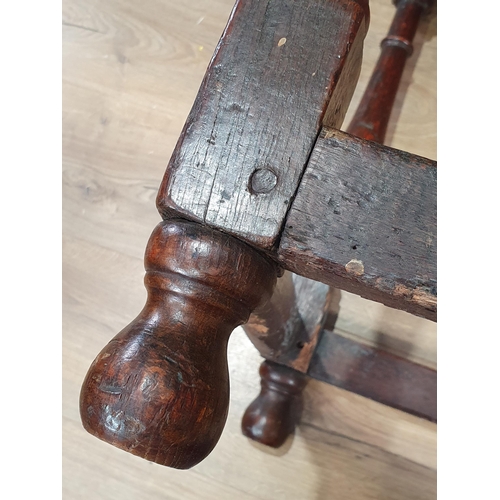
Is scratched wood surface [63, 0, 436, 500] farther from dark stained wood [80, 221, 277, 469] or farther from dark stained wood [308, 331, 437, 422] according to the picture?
dark stained wood [80, 221, 277, 469]

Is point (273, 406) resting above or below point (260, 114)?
below

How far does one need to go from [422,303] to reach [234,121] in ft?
0.64

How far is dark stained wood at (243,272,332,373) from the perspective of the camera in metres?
0.80

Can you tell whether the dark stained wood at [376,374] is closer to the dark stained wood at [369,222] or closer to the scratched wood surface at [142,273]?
the scratched wood surface at [142,273]

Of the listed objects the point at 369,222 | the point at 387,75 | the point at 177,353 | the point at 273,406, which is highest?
the point at 387,75

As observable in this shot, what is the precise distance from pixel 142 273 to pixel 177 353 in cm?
74

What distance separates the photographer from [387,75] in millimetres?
982

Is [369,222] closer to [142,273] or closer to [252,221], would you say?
[252,221]

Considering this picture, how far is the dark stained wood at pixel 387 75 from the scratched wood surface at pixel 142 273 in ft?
0.24

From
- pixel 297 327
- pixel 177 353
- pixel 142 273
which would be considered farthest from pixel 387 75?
pixel 177 353

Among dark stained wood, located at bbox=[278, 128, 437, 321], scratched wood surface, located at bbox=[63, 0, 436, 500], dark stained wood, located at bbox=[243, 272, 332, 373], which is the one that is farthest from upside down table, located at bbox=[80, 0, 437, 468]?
scratched wood surface, located at bbox=[63, 0, 436, 500]

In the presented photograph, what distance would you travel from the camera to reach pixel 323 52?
0.41 metres

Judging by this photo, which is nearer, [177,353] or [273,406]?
[177,353]
